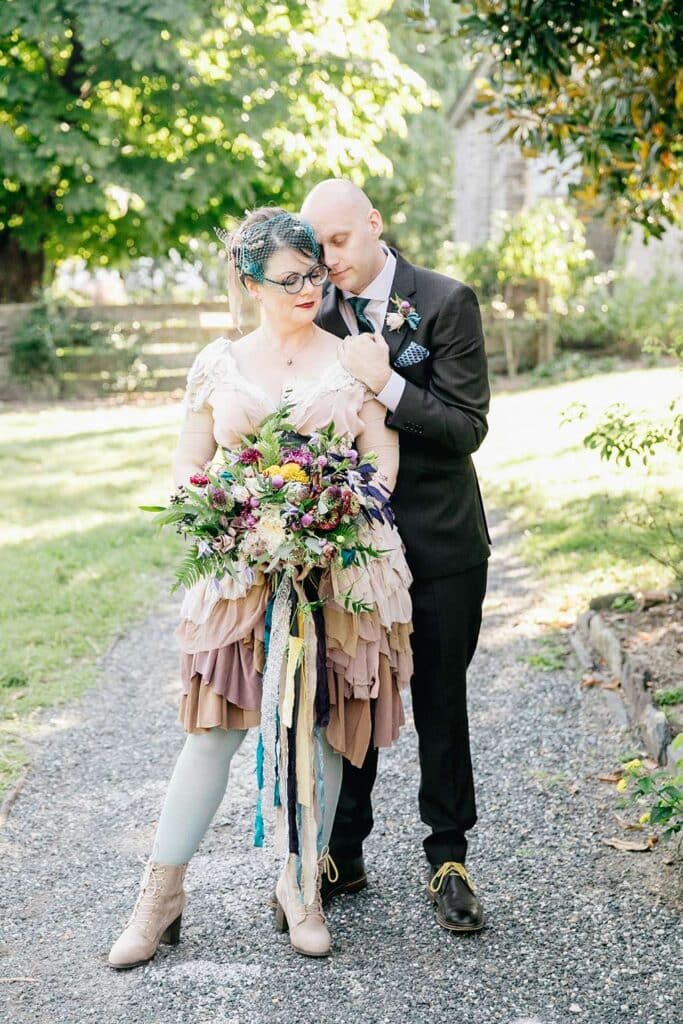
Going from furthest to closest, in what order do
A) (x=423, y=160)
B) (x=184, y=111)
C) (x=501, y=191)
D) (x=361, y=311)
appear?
(x=423, y=160) < (x=501, y=191) < (x=184, y=111) < (x=361, y=311)

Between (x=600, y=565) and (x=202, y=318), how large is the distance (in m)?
11.2

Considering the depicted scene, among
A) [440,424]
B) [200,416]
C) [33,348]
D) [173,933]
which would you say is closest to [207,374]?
[200,416]

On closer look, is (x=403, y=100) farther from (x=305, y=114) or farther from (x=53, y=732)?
(x=53, y=732)

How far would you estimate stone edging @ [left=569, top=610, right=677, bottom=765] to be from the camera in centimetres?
429

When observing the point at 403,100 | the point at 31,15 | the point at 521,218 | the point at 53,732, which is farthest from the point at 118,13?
the point at 53,732

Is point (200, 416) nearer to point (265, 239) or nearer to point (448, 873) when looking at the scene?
point (265, 239)

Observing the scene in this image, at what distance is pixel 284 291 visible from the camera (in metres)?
3.04

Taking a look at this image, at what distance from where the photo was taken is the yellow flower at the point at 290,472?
2805 millimetres

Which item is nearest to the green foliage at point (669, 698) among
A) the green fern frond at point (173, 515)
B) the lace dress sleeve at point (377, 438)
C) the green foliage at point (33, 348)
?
the lace dress sleeve at point (377, 438)

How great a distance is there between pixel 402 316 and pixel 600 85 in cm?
329

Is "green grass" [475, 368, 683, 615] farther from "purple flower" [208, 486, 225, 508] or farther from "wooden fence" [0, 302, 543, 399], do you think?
"wooden fence" [0, 302, 543, 399]

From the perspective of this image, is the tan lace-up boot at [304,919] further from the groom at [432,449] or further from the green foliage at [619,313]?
the green foliage at [619,313]

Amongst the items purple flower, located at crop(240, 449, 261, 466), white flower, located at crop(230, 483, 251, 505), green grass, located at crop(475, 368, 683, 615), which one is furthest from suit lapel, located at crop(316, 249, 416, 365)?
green grass, located at crop(475, 368, 683, 615)

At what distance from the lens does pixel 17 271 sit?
57.2 feet
